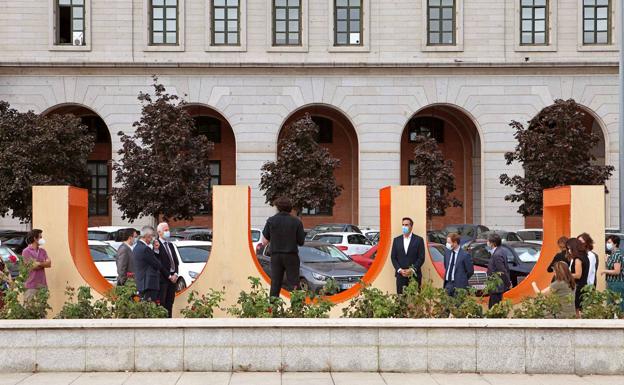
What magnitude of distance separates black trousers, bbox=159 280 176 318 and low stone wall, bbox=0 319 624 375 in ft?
8.08

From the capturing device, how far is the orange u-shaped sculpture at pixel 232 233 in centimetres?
1288

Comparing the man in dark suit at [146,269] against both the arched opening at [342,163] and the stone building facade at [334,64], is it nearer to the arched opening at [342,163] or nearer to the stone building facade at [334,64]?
the stone building facade at [334,64]

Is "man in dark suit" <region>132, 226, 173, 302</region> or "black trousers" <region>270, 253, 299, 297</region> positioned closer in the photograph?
"man in dark suit" <region>132, 226, 173, 302</region>

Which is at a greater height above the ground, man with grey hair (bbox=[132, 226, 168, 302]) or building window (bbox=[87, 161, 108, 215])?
building window (bbox=[87, 161, 108, 215])

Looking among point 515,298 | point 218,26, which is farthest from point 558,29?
point 515,298

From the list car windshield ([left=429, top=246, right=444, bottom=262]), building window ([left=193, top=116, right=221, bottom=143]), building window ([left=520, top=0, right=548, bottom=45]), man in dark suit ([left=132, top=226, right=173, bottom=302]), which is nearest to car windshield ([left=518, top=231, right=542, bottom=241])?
car windshield ([left=429, top=246, right=444, bottom=262])

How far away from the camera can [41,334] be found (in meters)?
9.86

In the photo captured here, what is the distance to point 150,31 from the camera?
39094 mm

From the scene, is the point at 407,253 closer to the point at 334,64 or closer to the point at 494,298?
the point at 494,298

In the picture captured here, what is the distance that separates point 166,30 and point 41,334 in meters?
31.1

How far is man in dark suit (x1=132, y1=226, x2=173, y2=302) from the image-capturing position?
1187 cm

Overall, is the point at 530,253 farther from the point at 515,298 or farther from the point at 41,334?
the point at 41,334

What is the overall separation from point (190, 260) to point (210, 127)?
87.1 feet

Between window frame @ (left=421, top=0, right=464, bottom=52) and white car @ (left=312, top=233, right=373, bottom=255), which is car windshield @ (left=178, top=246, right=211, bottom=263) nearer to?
white car @ (left=312, top=233, right=373, bottom=255)
